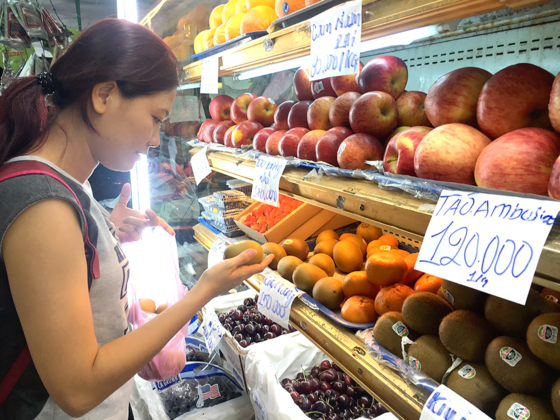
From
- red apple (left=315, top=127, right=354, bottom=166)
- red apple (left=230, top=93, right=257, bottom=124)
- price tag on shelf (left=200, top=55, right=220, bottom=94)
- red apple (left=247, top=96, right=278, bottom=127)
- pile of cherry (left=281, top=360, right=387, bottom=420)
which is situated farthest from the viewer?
red apple (left=230, top=93, right=257, bottom=124)

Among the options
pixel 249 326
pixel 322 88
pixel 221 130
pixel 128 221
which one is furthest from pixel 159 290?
pixel 322 88

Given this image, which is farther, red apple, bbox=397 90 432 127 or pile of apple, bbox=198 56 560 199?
red apple, bbox=397 90 432 127

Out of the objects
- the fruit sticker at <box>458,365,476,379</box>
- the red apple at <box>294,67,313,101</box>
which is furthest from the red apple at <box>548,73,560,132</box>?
the red apple at <box>294,67,313,101</box>

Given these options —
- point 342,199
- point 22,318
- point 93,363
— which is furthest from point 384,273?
point 22,318

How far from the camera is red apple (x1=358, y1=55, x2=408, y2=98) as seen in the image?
122 centimetres

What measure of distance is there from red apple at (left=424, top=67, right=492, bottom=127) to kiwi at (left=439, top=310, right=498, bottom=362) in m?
0.48

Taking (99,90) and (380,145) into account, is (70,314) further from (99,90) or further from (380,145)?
(380,145)

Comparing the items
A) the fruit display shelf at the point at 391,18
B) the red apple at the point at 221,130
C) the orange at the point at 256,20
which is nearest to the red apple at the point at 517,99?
the fruit display shelf at the point at 391,18

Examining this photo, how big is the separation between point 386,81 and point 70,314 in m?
1.12

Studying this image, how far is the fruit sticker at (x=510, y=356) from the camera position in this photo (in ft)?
2.42

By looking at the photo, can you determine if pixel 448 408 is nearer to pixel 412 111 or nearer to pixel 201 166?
pixel 412 111

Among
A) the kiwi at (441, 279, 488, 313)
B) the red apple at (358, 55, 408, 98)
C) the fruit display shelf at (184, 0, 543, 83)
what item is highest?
the fruit display shelf at (184, 0, 543, 83)

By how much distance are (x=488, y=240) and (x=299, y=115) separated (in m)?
1.13

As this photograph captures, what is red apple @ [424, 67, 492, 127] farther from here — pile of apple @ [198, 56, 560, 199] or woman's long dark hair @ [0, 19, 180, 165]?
woman's long dark hair @ [0, 19, 180, 165]
